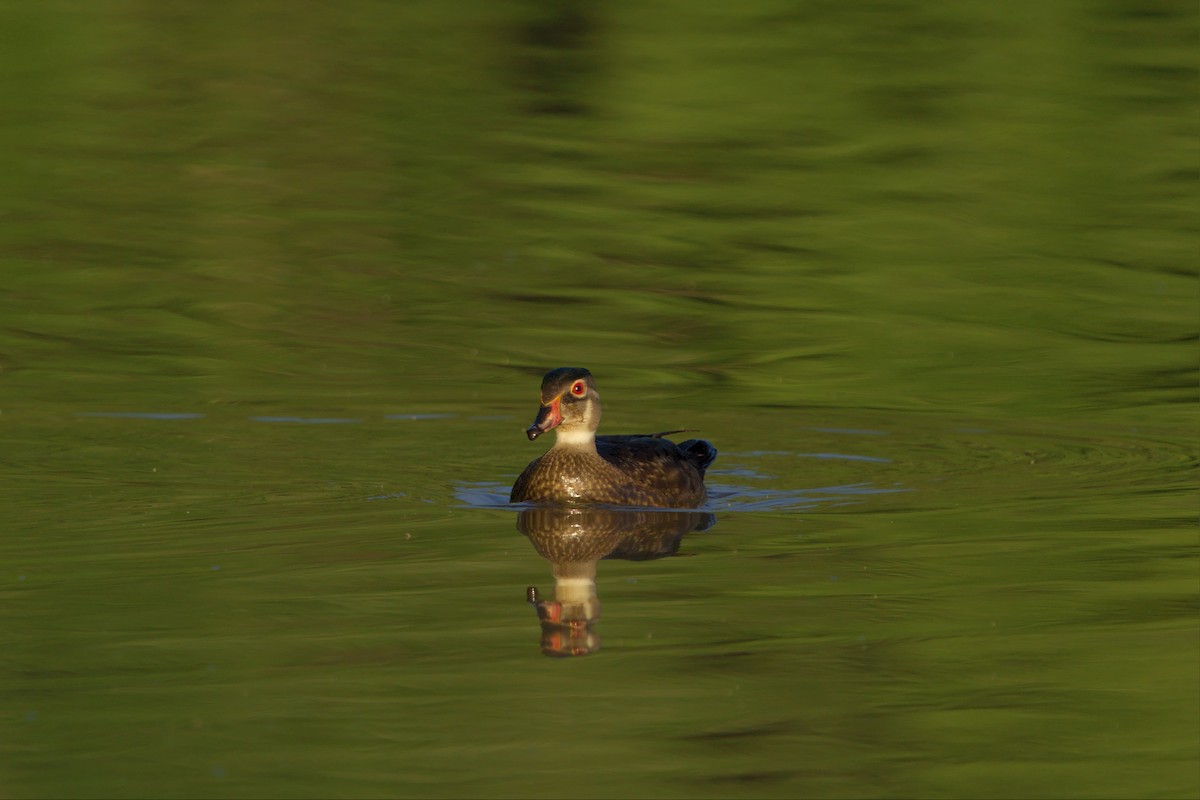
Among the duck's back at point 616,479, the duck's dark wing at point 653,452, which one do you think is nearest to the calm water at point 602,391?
the duck's back at point 616,479

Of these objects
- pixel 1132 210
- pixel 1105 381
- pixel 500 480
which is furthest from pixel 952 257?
pixel 500 480

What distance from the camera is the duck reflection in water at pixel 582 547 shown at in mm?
9477

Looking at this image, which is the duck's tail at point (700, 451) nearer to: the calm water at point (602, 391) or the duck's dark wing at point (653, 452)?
the duck's dark wing at point (653, 452)

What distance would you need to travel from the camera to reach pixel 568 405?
1305cm

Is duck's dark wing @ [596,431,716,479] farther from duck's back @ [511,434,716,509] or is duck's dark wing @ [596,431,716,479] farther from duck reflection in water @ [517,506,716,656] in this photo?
duck reflection in water @ [517,506,716,656]

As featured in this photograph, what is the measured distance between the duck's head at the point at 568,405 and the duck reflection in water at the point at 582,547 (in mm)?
537

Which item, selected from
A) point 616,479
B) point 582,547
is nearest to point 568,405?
point 616,479

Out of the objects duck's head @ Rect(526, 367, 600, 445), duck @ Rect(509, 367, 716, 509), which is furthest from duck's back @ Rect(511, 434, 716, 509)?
duck's head @ Rect(526, 367, 600, 445)

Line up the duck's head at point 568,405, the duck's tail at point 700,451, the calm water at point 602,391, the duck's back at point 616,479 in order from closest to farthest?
the calm water at point 602,391 < the duck's back at point 616,479 < the duck's head at point 568,405 < the duck's tail at point 700,451

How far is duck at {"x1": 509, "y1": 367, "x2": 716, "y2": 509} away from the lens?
1284 centimetres

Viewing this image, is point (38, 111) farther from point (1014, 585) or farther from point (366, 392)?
point (1014, 585)

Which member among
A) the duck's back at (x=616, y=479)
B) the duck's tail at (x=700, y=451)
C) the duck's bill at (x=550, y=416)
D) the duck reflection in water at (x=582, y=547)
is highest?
the duck's tail at (x=700, y=451)

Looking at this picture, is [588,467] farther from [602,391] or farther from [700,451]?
[602,391]

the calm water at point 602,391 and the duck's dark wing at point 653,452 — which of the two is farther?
the duck's dark wing at point 653,452
